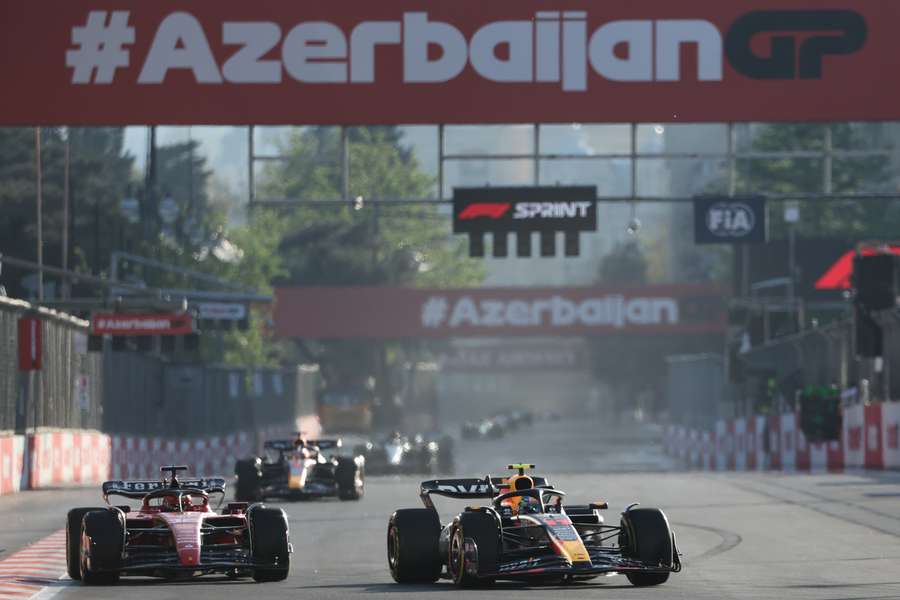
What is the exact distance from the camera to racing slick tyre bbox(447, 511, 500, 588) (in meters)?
12.9

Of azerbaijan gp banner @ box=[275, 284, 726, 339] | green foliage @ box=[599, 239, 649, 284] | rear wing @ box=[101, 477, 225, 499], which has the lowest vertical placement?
rear wing @ box=[101, 477, 225, 499]

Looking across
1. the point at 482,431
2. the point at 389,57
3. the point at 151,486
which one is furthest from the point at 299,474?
the point at 482,431

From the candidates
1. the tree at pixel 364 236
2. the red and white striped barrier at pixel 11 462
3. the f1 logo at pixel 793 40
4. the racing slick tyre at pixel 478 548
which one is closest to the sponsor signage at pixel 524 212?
the f1 logo at pixel 793 40

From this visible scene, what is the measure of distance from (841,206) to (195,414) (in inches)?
1777

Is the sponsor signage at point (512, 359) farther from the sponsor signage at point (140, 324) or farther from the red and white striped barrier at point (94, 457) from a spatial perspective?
the sponsor signage at point (140, 324)

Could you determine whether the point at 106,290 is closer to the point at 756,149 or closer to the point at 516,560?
the point at 516,560

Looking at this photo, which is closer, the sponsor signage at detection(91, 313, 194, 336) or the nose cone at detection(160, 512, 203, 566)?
the nose cone at detection(160, 512, 203, 566)

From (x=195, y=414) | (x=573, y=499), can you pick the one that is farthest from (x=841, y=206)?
(x=573, y=499)

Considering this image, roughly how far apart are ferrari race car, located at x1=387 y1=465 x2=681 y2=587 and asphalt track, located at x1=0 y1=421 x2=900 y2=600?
0.50 ft

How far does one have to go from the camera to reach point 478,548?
1296 cm

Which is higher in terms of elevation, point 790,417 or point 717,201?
point 717,201

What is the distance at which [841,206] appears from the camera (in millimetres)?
88375

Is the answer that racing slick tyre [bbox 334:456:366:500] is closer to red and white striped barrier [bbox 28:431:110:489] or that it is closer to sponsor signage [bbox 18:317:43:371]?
red and white striped barrier [bbox 28:431:110:489]

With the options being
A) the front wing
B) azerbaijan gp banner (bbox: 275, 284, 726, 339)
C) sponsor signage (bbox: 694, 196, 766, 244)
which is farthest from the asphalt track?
azerbaijan gp banner (bbox: 275, 284, 726, 339)
